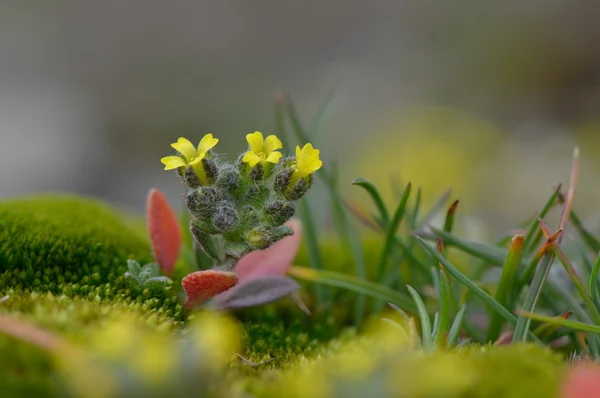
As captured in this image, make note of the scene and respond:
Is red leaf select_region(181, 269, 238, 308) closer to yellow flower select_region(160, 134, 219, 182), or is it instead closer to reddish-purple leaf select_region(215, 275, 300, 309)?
reddish-purple leaf select_region(215, 275, 300, 309)

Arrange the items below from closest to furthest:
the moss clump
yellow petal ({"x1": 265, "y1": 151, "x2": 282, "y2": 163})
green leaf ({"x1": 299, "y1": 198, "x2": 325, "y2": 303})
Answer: the moss clump
yellow petal ({"x1": 265, "y1": 151, "x2": 282, "y2": 163})
green leaf ({"x1": 299, "y1": 198, "x2": 325, "y2": 303})

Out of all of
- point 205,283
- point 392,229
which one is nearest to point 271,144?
point 205,283

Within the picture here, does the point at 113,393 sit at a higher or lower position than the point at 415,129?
higher

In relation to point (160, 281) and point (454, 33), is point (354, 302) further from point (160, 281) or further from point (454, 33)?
point (454, 33)

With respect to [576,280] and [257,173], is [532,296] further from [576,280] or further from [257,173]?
[257,173]

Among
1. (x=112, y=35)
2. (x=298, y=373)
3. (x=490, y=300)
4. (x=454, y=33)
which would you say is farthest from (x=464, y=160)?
(x=112, y=35)

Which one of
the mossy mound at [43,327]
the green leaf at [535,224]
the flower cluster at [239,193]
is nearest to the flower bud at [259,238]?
the flower cluster at [239,193]

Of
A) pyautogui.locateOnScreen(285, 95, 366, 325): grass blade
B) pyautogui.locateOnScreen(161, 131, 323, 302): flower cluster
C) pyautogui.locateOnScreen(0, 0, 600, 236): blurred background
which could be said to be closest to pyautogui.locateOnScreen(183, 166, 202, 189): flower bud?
pyautogui.locateOnScreen(161, 131, 323, 302): flower cluster

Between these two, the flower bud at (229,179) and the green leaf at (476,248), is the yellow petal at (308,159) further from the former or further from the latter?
the green leaf at (476,248)
